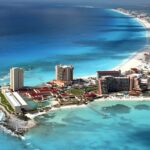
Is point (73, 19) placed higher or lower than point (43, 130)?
higher

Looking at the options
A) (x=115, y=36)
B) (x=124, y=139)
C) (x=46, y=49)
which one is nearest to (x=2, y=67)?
(x=46, y=49)

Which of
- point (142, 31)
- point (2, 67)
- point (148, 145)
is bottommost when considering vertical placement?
point (148, 145)

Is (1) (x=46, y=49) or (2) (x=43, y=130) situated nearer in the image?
(2) (x=43, y=130)

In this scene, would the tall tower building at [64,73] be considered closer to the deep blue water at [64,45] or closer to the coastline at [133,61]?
the deep blue water at [64,45]

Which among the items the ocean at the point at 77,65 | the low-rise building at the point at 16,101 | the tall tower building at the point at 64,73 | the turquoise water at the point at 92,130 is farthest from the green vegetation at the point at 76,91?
the low-rise building at the point at 16,101

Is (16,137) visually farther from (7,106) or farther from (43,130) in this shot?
(7,106)

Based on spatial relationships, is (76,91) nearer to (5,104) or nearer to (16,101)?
(16,101)
